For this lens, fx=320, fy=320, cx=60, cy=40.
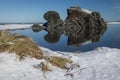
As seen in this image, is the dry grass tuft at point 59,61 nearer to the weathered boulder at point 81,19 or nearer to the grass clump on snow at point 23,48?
the grass clump on snow at point 23,48

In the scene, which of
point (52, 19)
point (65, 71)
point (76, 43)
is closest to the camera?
point (65, 71)

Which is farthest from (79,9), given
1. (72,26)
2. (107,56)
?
(107,56)

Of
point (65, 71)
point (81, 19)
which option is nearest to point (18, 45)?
point (65, 71)

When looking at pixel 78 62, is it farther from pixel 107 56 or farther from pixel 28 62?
pixel 28 62

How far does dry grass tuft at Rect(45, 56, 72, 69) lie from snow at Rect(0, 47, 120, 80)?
17 cm

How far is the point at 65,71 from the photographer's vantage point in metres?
7.55

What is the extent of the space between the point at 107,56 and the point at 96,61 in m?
0.49

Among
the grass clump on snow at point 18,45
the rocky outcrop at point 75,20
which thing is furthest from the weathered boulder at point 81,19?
the grass clump on snow at point 18,45

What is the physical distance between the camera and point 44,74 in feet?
23.3

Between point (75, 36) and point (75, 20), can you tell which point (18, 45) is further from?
point (75, 20)

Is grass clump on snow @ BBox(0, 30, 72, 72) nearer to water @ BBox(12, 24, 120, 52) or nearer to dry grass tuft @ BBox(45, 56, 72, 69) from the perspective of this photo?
dry grass tuft @ BBox(45, 56, 72, 69)

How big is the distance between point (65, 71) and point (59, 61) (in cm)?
64

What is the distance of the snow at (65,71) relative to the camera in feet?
22.4

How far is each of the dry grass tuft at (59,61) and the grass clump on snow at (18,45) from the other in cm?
30
